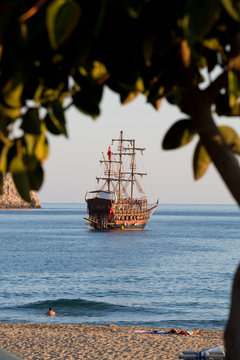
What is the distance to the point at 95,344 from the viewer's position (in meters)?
19.7

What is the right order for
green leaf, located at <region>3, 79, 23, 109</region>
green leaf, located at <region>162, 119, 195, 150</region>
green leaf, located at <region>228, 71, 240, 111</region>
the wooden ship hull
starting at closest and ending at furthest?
green leaf, located at <region>3, 79, 23, 109</region> < green leaf, located at <region>228, 71, 240, 111</region> < green leaf, located at <region>162, 119, 195, 150</region> < the wooden ship hull

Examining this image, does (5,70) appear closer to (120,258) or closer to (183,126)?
(183,126)

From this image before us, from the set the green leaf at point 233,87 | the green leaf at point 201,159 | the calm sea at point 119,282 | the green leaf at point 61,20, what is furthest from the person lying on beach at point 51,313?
the green leaf at point 61,20

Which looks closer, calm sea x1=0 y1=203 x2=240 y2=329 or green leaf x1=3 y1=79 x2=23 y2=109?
green leaf x1=3 y1=79 x2=23 y2=109

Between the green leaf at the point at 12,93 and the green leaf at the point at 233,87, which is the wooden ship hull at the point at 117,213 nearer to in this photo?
the green leaf at the point at 233,87

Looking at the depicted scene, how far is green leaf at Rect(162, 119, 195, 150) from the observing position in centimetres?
206

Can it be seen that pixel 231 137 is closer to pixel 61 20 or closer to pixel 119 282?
pixel 61 20

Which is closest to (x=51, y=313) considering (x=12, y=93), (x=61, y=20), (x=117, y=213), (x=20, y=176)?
→ (x=20, y=176)

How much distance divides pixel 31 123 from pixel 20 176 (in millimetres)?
152

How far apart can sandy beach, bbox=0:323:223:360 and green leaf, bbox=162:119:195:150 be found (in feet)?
50.8

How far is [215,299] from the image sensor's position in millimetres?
37875

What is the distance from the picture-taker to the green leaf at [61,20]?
116cm

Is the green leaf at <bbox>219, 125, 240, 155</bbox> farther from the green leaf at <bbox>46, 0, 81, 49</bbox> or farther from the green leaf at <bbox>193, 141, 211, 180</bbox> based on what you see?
the green leaf at <bbox>46, 0, 81, 49</bbox>

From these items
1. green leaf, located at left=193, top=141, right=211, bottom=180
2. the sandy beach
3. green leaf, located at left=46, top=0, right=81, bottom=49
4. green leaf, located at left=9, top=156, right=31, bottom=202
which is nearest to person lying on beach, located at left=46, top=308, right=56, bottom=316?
the sandy beach
